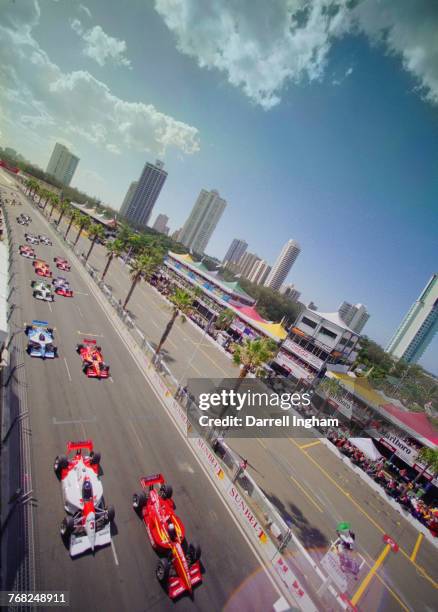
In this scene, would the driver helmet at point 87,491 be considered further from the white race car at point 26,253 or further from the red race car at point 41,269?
the white race car at point 26,253

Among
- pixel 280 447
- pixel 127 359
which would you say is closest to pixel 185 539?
pixel 280 447

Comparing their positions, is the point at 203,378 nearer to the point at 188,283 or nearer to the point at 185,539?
the point at 185,539

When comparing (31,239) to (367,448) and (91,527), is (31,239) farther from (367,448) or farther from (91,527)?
(367,448)

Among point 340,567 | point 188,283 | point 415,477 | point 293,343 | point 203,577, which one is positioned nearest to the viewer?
point 203,577

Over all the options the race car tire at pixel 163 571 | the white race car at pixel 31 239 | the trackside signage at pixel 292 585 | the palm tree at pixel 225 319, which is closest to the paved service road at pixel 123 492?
the race car tire at pixel 163 571

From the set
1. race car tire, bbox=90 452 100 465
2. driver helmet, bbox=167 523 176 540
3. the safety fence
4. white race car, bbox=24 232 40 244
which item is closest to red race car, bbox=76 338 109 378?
the safety fence
